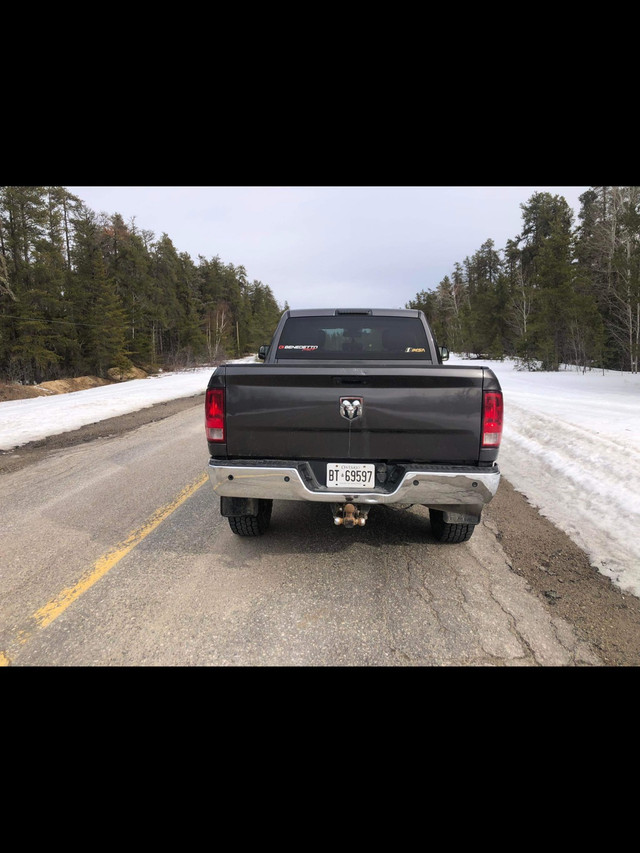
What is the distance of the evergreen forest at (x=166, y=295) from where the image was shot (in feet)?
78.6

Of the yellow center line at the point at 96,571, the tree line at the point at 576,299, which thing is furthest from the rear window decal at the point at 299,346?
the tree line at the point at 576,299

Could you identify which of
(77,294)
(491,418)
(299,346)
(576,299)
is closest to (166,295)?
(77,294)

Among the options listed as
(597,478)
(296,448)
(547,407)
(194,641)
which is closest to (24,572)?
(194,641)

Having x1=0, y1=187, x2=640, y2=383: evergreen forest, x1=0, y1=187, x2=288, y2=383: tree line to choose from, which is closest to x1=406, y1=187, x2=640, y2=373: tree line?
x1=0, y1=187, x2=640, y2=383: evergreen forest

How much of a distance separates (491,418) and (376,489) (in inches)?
36.2

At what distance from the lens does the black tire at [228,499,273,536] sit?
3607mm

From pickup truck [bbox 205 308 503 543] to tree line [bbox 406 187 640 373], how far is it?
631 inches

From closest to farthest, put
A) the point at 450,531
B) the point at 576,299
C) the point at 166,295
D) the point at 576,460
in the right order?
1. the point at 450,531
2. the point at 576,460
3. the point at 576,299
4. the point at 166,295

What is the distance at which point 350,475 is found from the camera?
2.92 m

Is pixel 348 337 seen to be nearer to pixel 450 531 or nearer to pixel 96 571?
pixel 450 531

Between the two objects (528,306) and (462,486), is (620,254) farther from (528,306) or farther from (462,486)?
(528,306)

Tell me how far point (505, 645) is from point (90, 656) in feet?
7.66

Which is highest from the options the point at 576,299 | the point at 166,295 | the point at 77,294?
the point at 166,295

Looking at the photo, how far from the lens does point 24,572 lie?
3256 mm
